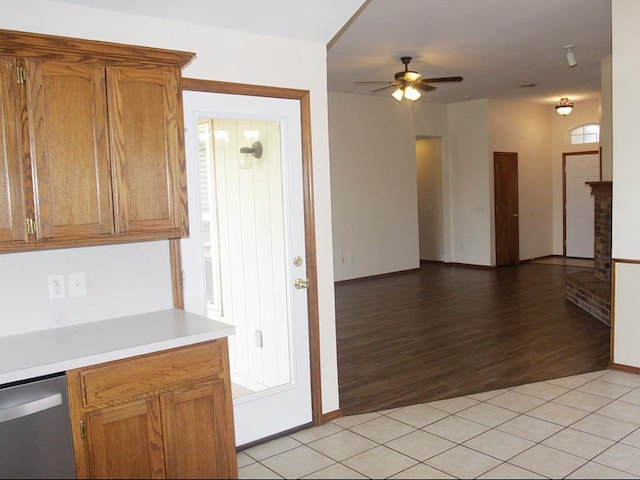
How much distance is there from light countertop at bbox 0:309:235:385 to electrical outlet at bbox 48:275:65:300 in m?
0.16

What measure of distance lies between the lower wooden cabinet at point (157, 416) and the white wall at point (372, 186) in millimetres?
5999

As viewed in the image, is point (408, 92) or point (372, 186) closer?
point (408, 92)

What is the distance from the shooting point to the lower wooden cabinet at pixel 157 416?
222cm

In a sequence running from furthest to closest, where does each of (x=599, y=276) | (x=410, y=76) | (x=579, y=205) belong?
(x=579, y=205), (x=599, y=276), (x=410, y=76)

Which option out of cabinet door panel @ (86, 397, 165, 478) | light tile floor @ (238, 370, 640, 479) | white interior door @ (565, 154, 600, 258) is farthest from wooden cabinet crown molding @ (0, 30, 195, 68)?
white interior door @ (565, 154, 600, 258)

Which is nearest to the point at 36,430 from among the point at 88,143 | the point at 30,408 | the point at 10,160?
the point at 30,408

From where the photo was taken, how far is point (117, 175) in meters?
2.59

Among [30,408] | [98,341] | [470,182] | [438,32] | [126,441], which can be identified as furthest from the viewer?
[470,182]

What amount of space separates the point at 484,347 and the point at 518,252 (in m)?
5.74

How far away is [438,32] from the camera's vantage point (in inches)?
223

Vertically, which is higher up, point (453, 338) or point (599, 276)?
point (599, 276)

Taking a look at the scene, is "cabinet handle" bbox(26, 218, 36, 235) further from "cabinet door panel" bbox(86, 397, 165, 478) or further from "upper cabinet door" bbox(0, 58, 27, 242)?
"cabinet door panel" bbox(86, 397, 165, 478)

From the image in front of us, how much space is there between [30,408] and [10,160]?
3.24 feet

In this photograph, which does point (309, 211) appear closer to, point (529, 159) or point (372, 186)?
point (372, 186)
